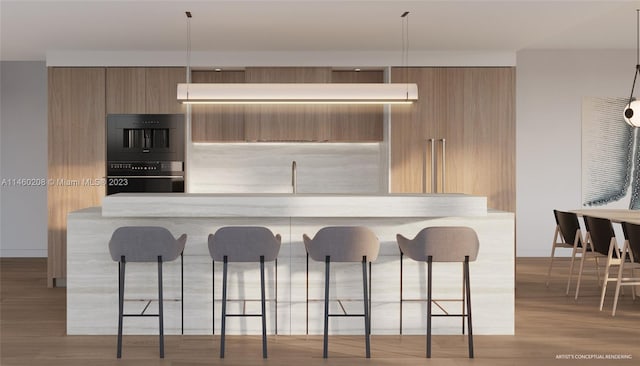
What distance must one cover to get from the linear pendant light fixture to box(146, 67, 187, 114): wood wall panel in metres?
1.26

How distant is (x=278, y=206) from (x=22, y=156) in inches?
218

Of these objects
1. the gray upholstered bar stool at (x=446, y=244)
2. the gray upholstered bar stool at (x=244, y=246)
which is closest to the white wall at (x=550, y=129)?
the gray upholstered bar stool at (x=446, y=244)

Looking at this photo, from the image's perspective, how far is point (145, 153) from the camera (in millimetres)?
6941

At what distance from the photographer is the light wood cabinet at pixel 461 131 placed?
22.9 feet

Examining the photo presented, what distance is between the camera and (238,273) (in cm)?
480

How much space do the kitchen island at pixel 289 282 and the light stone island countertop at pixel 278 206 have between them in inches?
8.0

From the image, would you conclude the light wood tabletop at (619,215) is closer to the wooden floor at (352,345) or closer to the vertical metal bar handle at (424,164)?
the wooden floor at (352,345)

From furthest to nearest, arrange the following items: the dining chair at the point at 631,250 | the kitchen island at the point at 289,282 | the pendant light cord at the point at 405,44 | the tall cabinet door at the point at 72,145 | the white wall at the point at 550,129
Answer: the white wall at the point at 550,129
the tall cabinet door at the point at 72,145
the pendant light cord at the point at 405,44
the dining chair at the point at 631,250
the kitchen island at the point at 289,282

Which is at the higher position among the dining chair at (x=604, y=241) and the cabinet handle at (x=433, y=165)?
the cabinet handle at (x=433, y=165)

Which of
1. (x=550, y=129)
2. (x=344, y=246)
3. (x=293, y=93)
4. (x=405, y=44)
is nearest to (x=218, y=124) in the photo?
(x=293, y=93)

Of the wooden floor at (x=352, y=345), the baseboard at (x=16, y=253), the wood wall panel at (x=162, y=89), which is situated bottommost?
the wooden floor at (x=352, y=345)

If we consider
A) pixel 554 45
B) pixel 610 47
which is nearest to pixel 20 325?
pixel 554 45

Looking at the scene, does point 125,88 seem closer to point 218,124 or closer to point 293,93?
point 218,124

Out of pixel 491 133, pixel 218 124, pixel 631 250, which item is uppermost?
pixel 218 124
